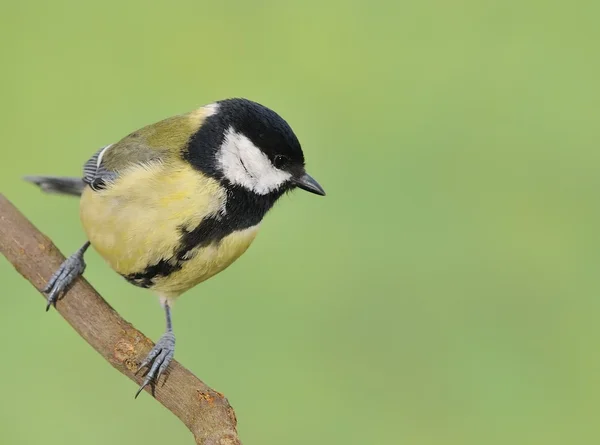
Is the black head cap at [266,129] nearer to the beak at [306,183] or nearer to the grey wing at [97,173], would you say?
the beak at [306,183]

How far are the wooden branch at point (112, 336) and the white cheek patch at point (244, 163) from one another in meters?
0.28

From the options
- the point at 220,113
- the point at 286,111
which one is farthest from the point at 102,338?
the point at 286,111

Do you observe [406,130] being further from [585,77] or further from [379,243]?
[585,77]

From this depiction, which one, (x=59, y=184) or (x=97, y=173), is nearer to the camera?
(x=97, y=173)

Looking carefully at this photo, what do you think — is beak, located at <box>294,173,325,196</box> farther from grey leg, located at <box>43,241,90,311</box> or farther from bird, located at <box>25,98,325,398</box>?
grey leg, located at <box>43,241,90,311</box>

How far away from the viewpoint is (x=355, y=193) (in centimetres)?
239

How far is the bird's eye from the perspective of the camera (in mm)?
1310

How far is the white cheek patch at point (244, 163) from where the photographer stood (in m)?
1.30

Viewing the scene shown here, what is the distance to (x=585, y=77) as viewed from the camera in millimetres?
2691

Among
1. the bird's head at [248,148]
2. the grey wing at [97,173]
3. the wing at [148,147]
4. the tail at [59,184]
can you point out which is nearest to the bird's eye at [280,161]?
the bird's head at [248,148]

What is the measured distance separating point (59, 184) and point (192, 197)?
0.50 metres

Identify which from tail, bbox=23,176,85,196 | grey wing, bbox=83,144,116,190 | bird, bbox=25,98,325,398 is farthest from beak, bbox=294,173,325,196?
tail, bbox=23,176,85,196

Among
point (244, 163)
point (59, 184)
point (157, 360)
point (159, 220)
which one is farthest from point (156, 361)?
point (59, 184)

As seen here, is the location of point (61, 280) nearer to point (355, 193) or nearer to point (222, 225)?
point (222, 225)
